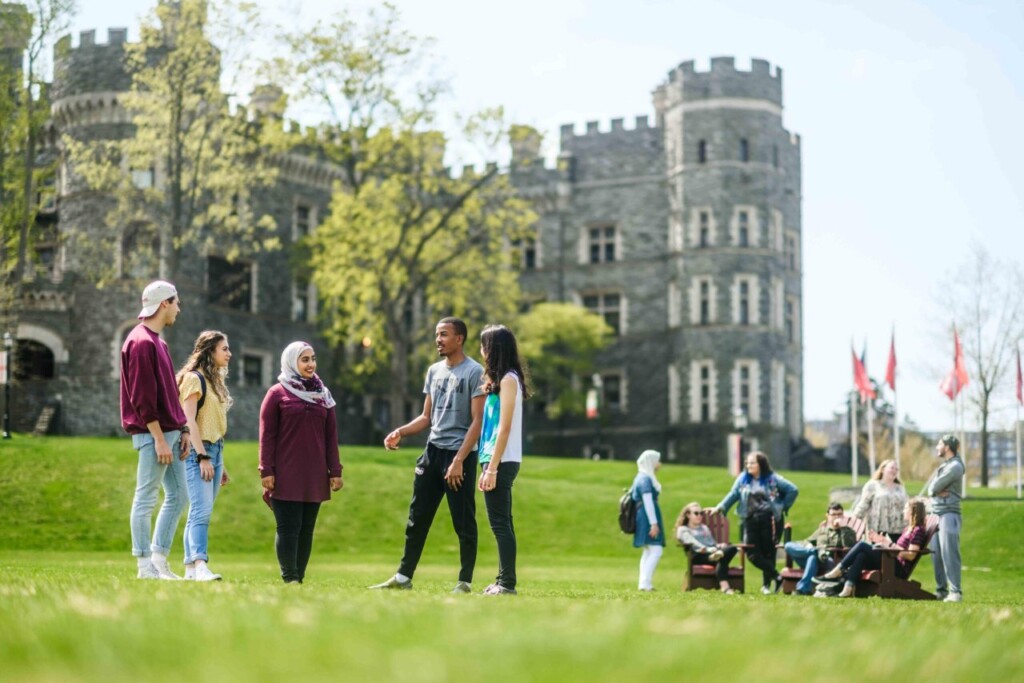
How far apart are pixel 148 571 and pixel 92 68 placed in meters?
38.3

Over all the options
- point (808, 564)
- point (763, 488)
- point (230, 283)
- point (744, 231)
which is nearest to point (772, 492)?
point (763, 488)

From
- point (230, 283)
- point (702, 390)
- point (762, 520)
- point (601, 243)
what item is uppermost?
point (601, 243)

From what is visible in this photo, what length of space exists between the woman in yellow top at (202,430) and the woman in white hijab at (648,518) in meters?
6.00

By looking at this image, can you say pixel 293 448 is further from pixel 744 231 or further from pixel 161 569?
pixel 744 231

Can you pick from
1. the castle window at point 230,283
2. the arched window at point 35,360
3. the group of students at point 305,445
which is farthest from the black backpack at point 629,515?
the castle window at point 230,283

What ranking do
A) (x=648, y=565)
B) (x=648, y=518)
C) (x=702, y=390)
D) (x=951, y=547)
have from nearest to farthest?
(x=951, y=547) → (x=648, y=565) → (x=648, y=518) → (x=702, y=390)

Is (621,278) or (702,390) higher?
(621,278)

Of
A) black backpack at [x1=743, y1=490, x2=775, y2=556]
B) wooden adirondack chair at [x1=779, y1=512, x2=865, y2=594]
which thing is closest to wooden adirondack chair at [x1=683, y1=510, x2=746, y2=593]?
black backpack at [x1=743, y1=490, x2=775, y2=556]

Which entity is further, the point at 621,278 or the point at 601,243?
the point at 601,243

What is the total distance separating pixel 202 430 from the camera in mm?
11758

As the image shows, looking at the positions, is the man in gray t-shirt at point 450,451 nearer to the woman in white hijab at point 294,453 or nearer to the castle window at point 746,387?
the woman in white hijab at point 294,453

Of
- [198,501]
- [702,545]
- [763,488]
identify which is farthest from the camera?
[702,545]

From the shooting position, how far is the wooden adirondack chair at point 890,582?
1559cm

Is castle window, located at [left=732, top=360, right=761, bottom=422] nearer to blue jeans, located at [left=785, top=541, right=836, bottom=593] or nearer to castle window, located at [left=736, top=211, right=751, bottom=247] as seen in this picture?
castle window, located at [left=736, top=211, right=751, bottom=247]
